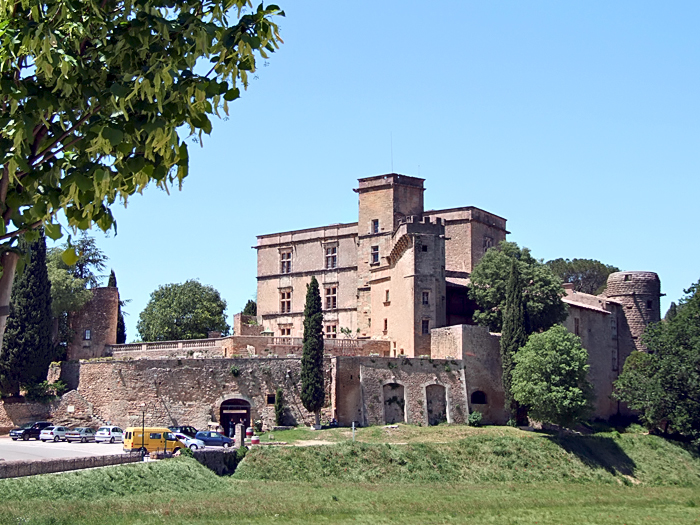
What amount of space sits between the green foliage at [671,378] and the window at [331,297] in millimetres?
19596

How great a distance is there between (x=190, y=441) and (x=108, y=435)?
659cm

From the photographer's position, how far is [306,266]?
62.2m

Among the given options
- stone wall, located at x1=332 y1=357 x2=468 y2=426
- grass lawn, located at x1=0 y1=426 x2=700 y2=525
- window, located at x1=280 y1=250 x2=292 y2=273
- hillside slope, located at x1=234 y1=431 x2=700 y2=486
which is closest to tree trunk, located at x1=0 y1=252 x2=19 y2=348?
grass lawn, located at x1=0 y1=426 x2=700 y2=525

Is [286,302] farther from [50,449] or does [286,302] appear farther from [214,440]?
[50,449]

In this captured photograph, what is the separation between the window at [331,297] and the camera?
60469mm

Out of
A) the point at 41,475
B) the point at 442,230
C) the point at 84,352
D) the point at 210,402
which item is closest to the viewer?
the point at 41,475

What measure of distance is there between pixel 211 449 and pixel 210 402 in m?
9.66

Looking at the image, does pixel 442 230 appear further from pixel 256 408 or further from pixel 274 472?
pixel 274 472

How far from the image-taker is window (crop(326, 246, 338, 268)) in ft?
201

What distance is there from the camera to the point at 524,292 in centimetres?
4919

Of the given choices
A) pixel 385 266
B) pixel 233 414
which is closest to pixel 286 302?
pixel 385 266

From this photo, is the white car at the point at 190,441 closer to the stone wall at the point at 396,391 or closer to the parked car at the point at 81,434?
the parked car at the point at 81,434

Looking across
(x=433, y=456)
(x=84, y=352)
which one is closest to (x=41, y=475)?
(x=433, y=456)

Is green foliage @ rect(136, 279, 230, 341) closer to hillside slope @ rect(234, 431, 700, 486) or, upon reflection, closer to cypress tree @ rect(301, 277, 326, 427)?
cypress tree @ rect(301, 277, 326, 427)
